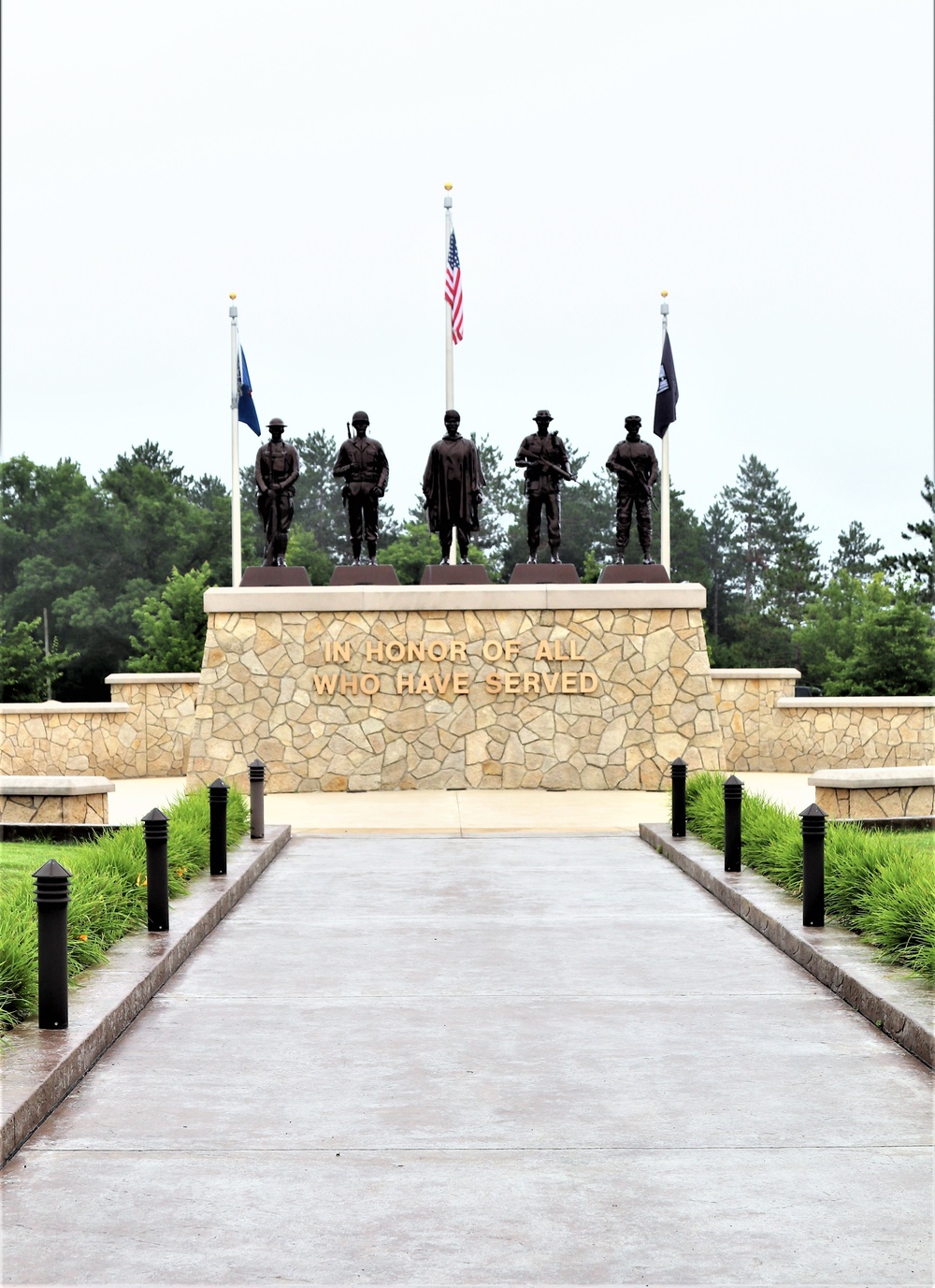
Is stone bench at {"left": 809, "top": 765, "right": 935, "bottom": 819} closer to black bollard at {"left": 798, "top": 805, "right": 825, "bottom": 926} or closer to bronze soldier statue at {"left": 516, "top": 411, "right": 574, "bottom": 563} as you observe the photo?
black bollard at {"left": 798, "top": 805, "right": 825, "bottom": 926}

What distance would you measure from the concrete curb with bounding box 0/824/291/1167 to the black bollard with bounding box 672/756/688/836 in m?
5.33

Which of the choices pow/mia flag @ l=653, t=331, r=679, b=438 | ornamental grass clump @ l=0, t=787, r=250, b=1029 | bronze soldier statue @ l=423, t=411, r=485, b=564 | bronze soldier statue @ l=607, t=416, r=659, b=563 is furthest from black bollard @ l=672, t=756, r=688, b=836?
pow/mia flag @ l=653, t=331, r=679, b=438

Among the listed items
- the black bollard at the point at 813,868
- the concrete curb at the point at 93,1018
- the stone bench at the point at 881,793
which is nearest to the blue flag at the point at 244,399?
the stone bench at the point at 881,793

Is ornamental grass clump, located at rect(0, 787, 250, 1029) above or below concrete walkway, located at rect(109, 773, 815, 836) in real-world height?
above

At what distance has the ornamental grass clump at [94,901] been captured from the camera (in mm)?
7594

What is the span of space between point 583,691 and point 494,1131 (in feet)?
53.8

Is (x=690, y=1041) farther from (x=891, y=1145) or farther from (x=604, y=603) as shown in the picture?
(x=604, y=603)

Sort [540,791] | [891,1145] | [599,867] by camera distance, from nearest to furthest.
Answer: [891,1145] → [599,867] → [540,791]

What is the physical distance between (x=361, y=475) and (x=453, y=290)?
497cm

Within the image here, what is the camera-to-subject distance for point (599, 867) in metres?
14.3

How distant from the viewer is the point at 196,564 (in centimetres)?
7050

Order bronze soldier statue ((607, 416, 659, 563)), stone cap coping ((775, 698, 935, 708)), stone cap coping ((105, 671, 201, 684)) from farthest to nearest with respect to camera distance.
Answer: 1. stone cap coping ((105, 671, 201, 684))
2. stone cap coping ((775, 698, 935, 708))
3. bronze soldier statue ((607, 416, 659, 563))

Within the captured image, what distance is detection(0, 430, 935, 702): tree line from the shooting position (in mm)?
62812

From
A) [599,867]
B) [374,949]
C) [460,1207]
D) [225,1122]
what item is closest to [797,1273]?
[460,1207]
